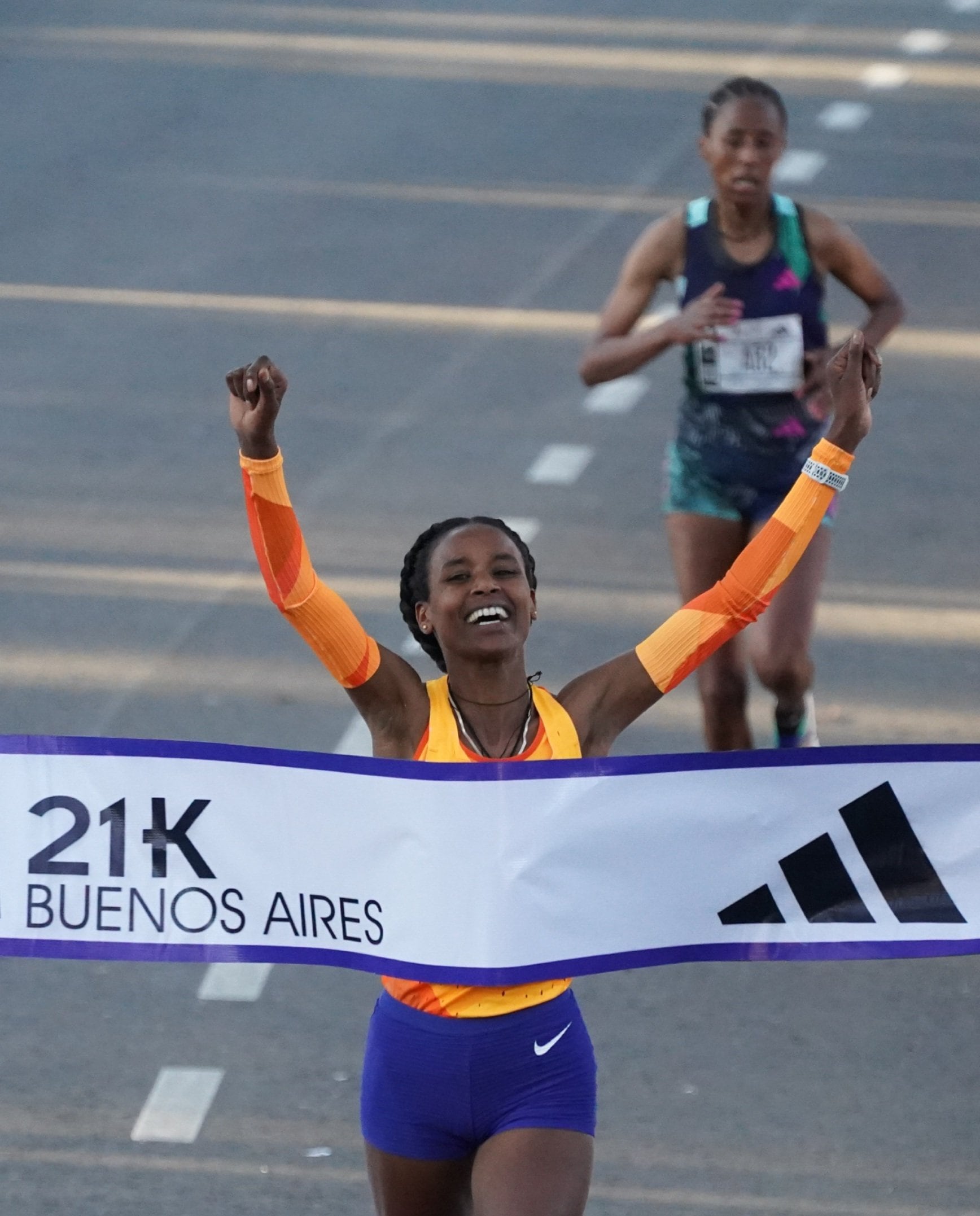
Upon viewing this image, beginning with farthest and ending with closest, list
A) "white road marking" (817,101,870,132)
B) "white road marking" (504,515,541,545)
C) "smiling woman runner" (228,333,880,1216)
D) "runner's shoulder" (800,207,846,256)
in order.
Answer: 1. "white road marking" (817,101,870,132)
2. "white road marking" (504,515,541,545)
3. "runner's shoulder" (800,207,846,256)
4. "smiling woman runner" (228,333,880,1216)

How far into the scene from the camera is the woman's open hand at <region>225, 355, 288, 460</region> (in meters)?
4.33

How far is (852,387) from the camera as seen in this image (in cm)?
455

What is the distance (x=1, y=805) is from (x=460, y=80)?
12.9 meters

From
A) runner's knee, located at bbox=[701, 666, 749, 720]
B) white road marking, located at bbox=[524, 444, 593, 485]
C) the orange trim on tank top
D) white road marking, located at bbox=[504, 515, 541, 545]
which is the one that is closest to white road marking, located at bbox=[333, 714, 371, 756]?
runner's knee, located at bbox=[701, 666, 749, 720]

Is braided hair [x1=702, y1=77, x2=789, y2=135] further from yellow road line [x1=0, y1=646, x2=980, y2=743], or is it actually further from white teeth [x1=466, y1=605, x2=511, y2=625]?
white teeth [x1=466, y1=605, x2=511, y2=625]

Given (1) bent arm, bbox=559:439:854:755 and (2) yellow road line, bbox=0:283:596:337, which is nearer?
(1) bent arm, bbox=559:439:854:755

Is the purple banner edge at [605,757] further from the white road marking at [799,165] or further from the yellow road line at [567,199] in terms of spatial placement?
the white road marking at [799,165]

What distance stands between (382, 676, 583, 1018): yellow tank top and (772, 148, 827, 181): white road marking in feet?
33.9

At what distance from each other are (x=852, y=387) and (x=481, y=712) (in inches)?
40.2

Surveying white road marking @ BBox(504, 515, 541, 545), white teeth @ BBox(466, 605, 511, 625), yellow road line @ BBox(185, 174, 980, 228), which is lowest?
white road marking @ BBox(504, 515, 541, 545)

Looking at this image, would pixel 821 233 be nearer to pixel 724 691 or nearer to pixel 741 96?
pixel 741 96

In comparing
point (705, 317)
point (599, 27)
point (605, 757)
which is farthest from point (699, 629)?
point (599, 27)

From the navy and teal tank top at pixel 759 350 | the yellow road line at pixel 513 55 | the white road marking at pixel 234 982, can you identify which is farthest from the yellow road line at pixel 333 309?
the white road marking at pixel 234 982

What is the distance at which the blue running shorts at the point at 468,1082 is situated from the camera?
4262 mm
